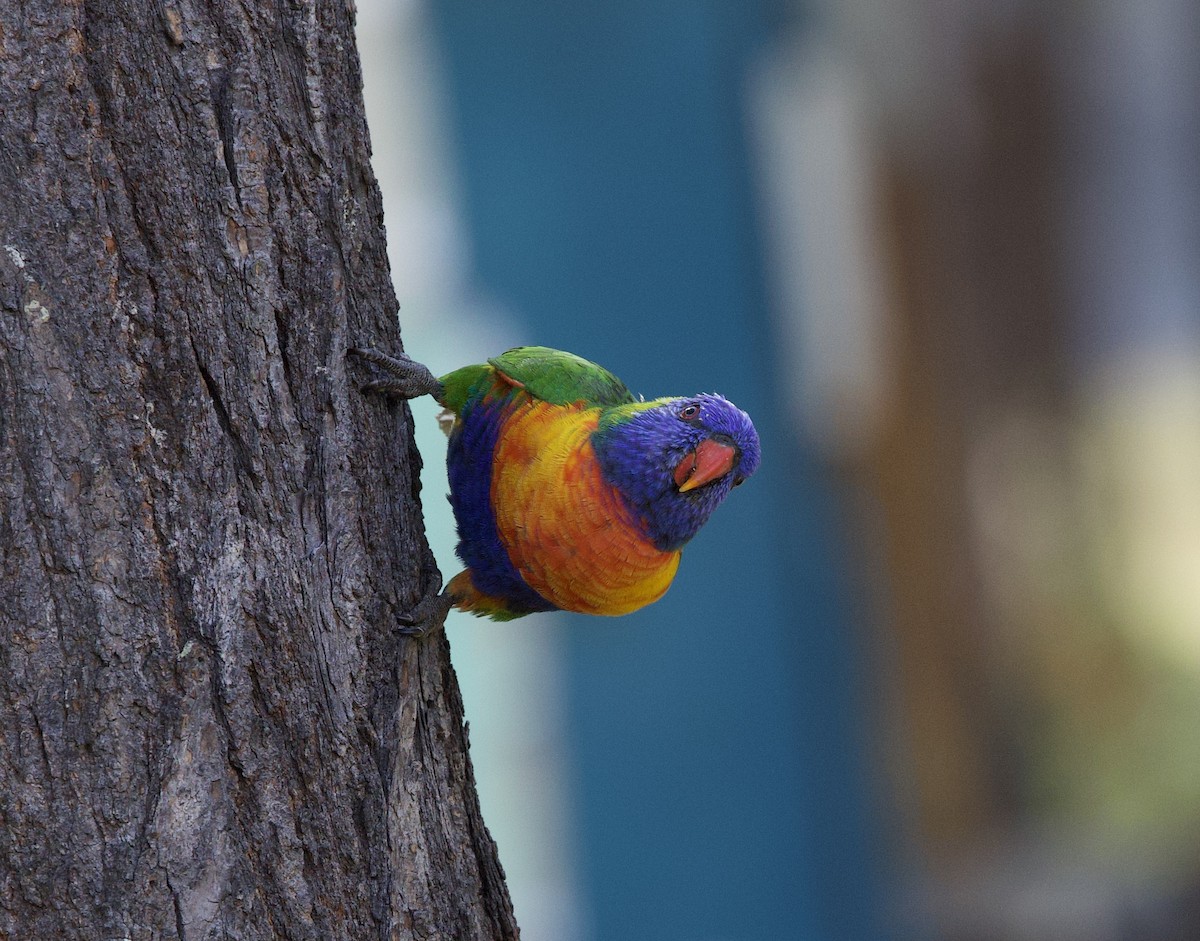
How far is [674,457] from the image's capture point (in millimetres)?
2020

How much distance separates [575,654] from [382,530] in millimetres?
3276

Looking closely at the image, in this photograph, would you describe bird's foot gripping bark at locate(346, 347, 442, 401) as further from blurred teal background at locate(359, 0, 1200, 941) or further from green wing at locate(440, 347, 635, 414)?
blurred teal background at locate(359, 0, 1200, 941)

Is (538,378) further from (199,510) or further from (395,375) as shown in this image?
(199,510)

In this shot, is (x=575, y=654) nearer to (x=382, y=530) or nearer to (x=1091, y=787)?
(x=1091, y=787)

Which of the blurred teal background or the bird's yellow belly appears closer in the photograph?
the bird's yellow belly

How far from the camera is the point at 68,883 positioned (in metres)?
1.30

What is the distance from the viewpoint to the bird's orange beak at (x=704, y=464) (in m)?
2.04

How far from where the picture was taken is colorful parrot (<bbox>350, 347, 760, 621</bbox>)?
6.38 ft

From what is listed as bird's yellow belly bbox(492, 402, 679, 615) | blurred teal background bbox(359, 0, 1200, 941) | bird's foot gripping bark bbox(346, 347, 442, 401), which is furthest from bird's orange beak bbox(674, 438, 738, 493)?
blurred teal background bbox(359, 0, 1200, 941)

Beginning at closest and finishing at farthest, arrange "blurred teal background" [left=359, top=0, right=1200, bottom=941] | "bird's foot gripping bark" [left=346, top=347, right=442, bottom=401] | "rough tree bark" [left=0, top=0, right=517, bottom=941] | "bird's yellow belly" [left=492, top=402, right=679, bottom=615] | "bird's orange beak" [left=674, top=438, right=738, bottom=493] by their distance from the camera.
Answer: "rough tree bark" [left=0, top=0, right=517, bottom=941]
"bird's foot gripping bark" [left=346, top=347, right=442, bottom=401]
"bird's yellow belly" [left=492, top=402, right=679, bottom=615]
"bird's orange beak" [left=674, top=438, right=738, bottom=493]
"blurred teal background" [left=359, top=0, right=1200, bottom=941]

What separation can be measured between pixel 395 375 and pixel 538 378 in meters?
0.48

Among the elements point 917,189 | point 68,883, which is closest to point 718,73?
point 917,189

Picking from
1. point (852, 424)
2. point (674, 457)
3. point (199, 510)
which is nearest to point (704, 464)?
point (674, 457)

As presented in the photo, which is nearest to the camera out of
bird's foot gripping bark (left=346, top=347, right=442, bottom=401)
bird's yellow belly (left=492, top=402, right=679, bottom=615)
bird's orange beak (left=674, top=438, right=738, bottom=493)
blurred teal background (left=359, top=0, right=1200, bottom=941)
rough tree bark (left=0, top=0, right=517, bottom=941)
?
rough tree bark (left=0, top=0, right=517, bottom=941)
